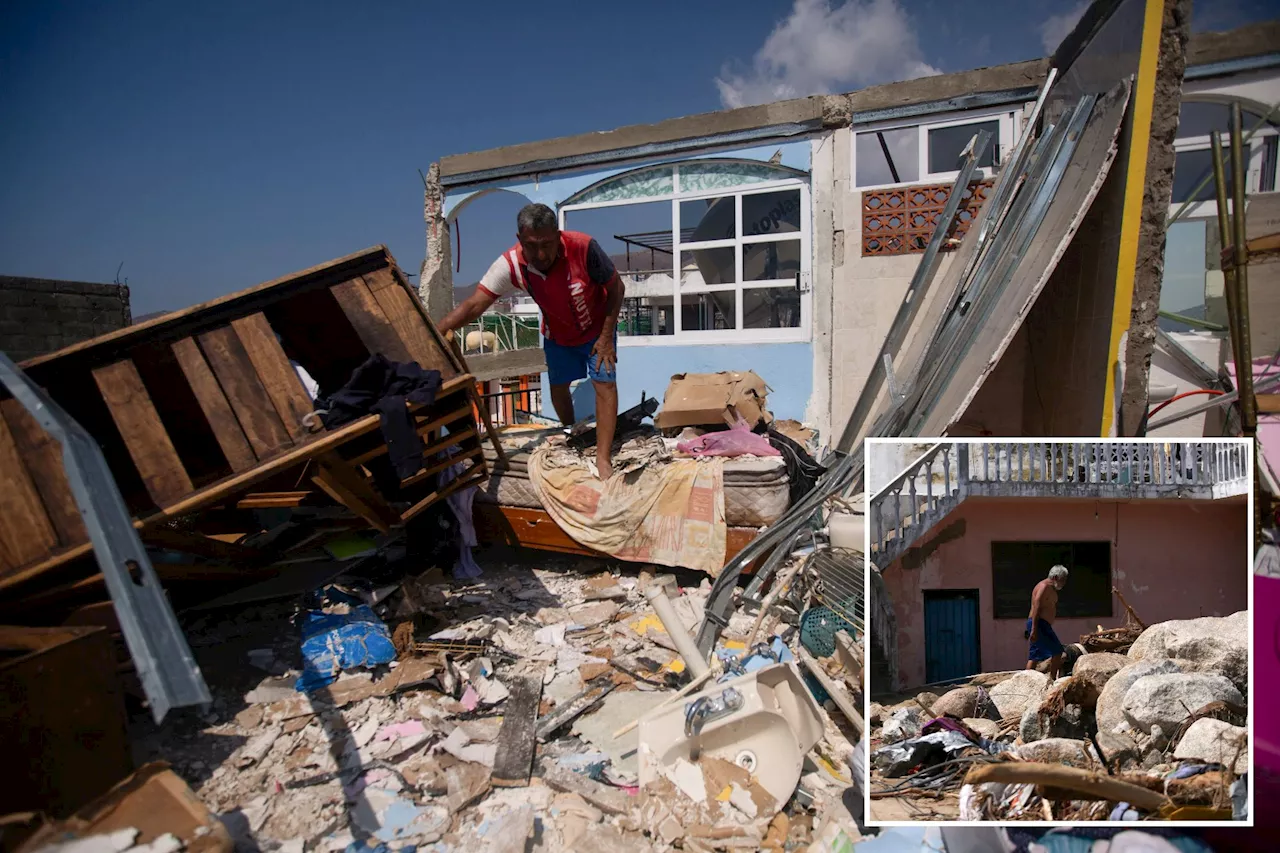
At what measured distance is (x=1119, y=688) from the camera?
175 centimetres

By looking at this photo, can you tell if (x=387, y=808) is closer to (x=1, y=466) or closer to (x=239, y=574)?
(x=239, y=574)

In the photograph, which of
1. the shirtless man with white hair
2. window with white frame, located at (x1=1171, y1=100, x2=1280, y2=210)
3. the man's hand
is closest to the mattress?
the man's hand

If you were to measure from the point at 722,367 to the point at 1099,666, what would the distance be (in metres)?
5.89

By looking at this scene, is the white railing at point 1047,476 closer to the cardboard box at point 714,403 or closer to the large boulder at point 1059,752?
the large boulder at point 1059,752

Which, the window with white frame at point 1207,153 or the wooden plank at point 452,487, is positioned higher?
the window with white frame at point 1207,153

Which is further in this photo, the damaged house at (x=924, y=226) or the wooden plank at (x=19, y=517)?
the damaged house at (x=924, y=226)

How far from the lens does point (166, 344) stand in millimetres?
3164

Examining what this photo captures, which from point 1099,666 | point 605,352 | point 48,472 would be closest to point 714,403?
point 605,352

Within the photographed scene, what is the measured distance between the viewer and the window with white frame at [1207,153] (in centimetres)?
520

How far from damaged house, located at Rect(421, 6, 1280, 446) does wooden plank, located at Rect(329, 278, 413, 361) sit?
116 inches

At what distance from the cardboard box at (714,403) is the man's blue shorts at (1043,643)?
3.16 m

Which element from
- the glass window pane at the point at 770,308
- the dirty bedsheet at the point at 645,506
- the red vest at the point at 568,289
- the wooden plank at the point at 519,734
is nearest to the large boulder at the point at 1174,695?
the wooden plank at the point at 519,734

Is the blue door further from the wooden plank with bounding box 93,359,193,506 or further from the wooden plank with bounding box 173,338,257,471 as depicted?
the wooden plank with bounding box 93,359,193,506

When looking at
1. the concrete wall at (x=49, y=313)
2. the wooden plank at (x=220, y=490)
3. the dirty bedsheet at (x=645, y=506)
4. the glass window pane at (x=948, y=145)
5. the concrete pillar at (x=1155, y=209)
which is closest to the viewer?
the wooden plank at (x=220, y=490)
